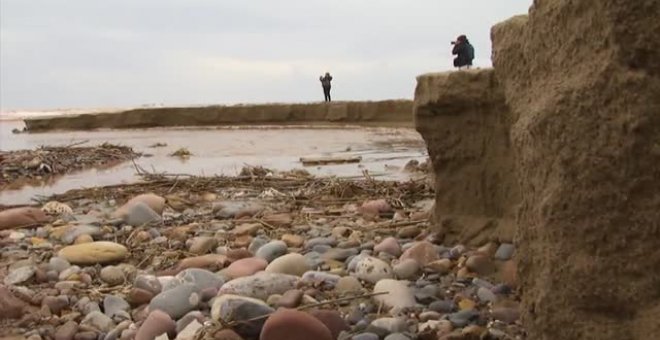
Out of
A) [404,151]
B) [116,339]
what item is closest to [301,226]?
[116,339]

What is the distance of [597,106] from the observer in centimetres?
185

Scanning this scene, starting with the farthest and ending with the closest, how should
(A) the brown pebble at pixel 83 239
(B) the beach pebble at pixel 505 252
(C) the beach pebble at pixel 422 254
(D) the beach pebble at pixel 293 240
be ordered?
(A) the brown pebble at pixel 83 239 < (D) the beach pebble at pixel 293 240 < (C) the beach pebble at pixel 422 254 < (B) the beach pebble at pixel 505 252

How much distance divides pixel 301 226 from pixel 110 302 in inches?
71.3

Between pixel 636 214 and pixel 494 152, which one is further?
pixel 494 152

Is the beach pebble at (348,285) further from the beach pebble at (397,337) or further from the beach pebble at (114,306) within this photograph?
the beach pebble at (114,306)

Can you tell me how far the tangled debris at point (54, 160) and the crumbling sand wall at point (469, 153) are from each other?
6.71m

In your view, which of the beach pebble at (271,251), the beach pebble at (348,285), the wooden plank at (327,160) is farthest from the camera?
the wooden plank at (327,160)

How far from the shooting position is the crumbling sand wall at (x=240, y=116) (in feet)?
75.2

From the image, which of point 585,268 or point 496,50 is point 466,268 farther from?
point 585,268

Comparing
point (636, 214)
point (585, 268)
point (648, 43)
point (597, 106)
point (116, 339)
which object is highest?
point (648, 43)

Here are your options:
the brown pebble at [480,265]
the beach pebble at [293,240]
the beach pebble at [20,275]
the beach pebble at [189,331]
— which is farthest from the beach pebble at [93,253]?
the brown pebble at [480,265]

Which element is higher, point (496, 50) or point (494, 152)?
point (496, 50)

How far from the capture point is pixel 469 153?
389 centimetres

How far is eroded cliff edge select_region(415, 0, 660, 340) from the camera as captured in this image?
1794mm
